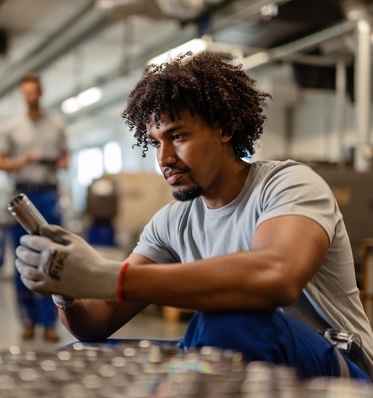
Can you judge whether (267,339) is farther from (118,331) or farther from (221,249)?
(118,331)

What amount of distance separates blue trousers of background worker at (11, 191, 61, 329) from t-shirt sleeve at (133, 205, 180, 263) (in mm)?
2084

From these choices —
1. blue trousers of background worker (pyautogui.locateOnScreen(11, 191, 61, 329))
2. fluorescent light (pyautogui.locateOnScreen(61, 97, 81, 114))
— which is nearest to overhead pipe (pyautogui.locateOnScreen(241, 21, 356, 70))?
blue trousers of background worker (pyautogui.locateOnScreen(11, 191, 61, 329))

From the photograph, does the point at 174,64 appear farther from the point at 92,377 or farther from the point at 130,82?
the point at 130,82

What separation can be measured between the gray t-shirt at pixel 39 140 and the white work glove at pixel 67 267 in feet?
8.81

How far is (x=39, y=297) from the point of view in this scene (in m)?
3.70

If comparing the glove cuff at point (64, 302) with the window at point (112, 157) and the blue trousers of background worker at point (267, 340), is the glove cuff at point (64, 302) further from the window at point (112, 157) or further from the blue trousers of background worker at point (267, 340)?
the window at point (112, 157)

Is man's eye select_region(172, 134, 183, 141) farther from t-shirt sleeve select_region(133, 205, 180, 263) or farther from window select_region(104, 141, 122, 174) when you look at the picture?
window select_region(104, 141, 122, 174)

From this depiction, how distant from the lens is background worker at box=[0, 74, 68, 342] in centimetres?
367

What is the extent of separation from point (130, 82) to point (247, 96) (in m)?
9.39

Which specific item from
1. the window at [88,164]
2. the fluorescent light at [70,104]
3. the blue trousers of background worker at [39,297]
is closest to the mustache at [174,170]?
the blue trousers of background worker at [39,297]

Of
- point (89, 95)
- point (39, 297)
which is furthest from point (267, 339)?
point (89, 95)

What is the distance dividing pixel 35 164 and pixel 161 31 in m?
4.91

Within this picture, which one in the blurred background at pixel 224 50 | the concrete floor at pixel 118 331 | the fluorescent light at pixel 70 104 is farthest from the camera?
the fluorescent light at pixel 70 104

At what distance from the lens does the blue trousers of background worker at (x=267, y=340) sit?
41.6 inches
